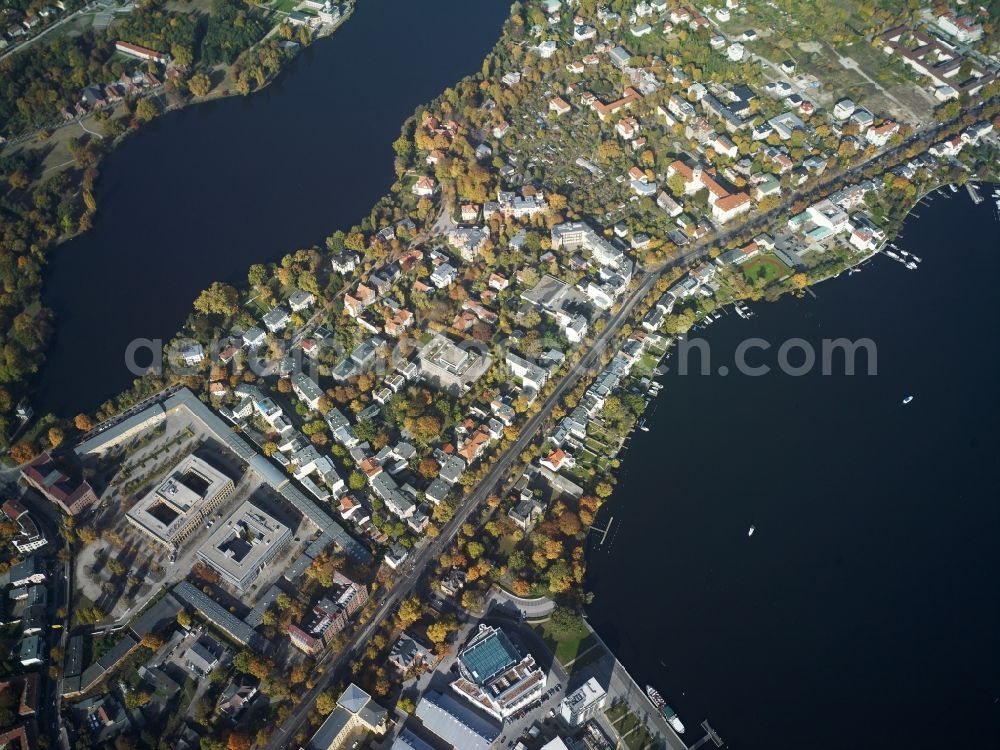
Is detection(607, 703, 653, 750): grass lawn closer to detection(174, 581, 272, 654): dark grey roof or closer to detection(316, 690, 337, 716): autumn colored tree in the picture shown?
detection(316, 690, 337, 716): autumn colored tree

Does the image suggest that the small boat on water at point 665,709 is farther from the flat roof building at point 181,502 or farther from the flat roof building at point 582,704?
the flat roof building at point 181,502

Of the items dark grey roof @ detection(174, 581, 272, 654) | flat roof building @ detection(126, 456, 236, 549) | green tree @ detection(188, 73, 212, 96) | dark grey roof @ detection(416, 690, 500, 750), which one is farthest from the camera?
green tree @ detection(188, 73, 212, 96)

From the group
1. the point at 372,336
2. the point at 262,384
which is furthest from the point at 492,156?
the point at 262,384

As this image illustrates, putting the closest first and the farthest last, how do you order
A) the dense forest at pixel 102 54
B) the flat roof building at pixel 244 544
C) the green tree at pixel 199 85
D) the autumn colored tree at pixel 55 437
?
the flat roof building at pixel 244 544, the autumn colored tree at pixel 55 437, the dense forest at pixel 102 54, the green tree at pixel 199 85

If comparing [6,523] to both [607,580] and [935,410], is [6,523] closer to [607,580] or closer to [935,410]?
[607,580]

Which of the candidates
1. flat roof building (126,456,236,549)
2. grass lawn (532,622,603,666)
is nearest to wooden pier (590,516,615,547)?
grass lawn (532,622,603,666)

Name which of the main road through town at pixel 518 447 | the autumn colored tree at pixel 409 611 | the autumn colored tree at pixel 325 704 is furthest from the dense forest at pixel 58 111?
the autumn colored tree at pixel 409 611
